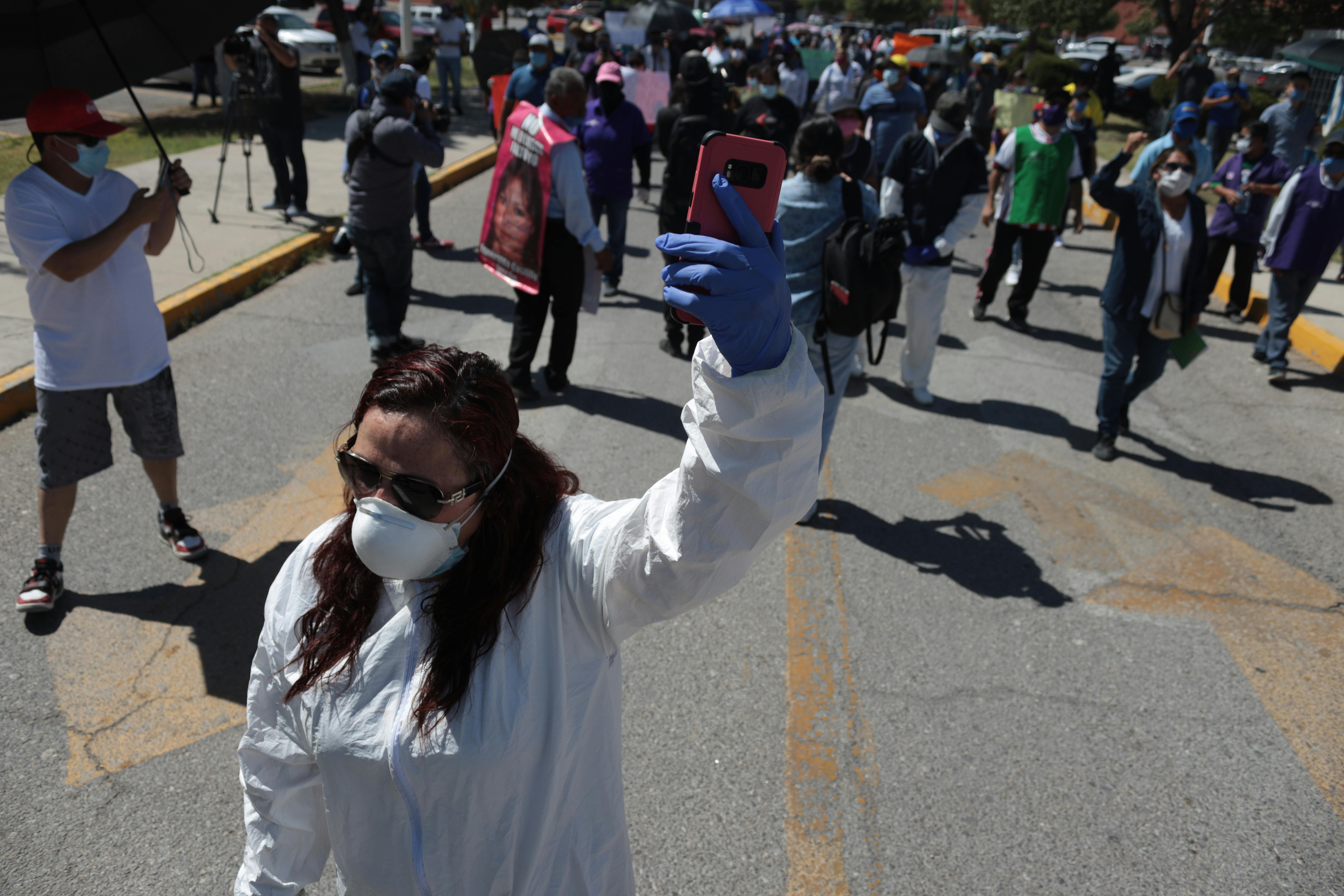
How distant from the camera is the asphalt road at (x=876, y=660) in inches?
115

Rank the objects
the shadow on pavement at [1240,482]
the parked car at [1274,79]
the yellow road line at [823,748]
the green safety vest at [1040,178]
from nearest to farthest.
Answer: the yellow road line at [823,748] < the shadow on pavement at [1240,482] < the green safety vest at [1040,178] < the parked car at [1274,79]

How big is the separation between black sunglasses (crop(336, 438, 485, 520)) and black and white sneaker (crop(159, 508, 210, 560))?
2985mm

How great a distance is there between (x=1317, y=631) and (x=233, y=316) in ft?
24.7

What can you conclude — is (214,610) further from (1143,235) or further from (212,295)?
(1143,235)

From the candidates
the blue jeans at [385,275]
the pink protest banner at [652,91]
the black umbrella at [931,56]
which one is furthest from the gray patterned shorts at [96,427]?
the black umbrella at [931,56]

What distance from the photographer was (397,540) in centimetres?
160

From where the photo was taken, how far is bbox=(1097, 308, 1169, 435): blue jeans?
5.73m

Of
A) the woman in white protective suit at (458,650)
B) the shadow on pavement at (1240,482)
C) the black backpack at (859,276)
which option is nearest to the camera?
the woman in white protective suit at (458,650)

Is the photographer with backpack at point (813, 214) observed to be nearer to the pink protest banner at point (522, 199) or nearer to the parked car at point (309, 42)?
the pink protest banner at point (522, 199)

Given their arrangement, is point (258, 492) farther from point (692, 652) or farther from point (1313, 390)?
point (1313, 390)

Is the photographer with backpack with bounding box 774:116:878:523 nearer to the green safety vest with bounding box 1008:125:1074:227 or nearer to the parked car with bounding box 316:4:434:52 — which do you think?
the green safety vest with bounding box 1008:125:1074:227

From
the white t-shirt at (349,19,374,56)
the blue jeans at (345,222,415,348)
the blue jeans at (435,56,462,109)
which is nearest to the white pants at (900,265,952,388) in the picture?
the blue jeans at (345,222,415,348)

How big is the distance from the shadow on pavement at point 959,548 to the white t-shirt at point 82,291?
3.44m

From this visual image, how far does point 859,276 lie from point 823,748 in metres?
2.11
